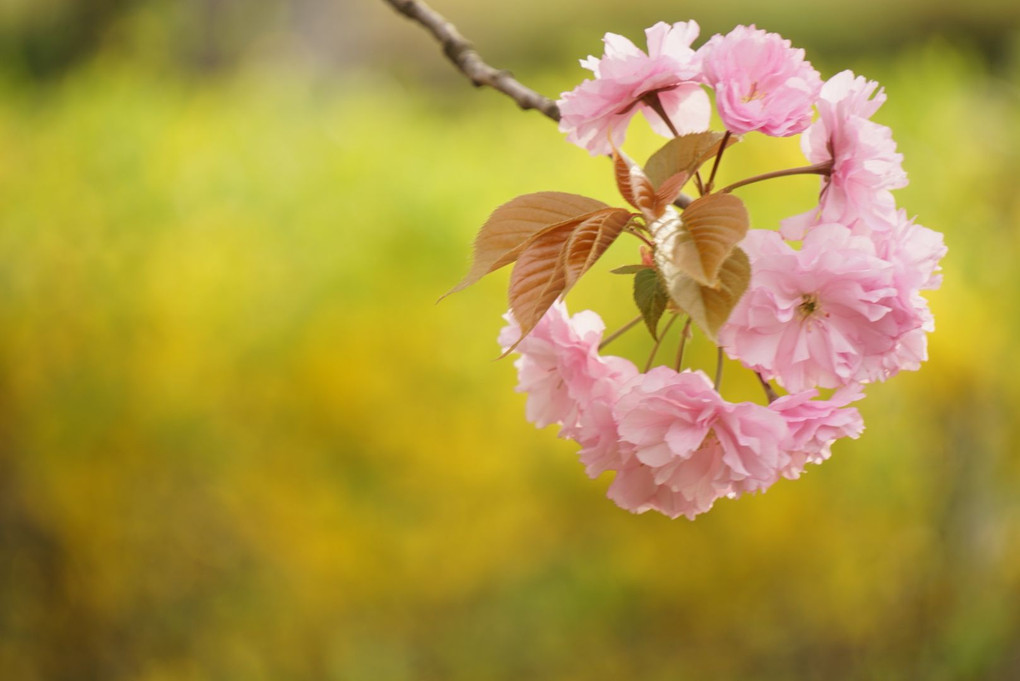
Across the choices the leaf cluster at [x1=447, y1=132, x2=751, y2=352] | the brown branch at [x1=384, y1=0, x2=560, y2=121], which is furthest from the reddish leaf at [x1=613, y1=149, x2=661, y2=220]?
the brown branch at [x1=384, y1=0, x2=560, y2=121]

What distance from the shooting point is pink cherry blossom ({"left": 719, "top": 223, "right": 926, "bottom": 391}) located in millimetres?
484

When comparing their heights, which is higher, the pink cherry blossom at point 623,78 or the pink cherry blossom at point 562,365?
the pink cherry blossom at point 623,78

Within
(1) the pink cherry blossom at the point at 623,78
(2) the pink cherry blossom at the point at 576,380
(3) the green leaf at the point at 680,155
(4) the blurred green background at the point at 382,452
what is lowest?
(4) the blurred green background at the point at 382,452

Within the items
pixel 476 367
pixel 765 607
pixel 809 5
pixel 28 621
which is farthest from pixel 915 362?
pixel 809 5

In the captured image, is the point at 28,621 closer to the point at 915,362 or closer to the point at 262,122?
the point at 262,122

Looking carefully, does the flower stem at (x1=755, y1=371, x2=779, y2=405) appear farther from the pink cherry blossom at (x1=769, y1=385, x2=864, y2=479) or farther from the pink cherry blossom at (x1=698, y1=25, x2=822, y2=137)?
the pink cherry blossom at (x1=698, y1=25, x2=822, y2=137)

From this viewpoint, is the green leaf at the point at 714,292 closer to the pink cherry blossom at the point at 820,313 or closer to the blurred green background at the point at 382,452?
the pink cherry blossom at the point at 820,313

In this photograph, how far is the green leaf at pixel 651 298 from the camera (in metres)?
0.49

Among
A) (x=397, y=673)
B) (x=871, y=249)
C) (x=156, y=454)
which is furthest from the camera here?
(x=397, y=673)

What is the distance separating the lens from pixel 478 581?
183cm

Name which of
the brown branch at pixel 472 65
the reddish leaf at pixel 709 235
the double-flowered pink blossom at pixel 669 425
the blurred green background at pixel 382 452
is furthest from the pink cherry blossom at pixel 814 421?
the blurred green background at pixel 382 452

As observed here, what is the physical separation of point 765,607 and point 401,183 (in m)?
1.05

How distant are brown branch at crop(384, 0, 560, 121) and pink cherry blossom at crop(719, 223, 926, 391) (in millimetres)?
171

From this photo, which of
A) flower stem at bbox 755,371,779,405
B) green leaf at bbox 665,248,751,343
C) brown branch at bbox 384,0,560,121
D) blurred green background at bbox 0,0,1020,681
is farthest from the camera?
blurred green background at bbox 0,0,1020,681
